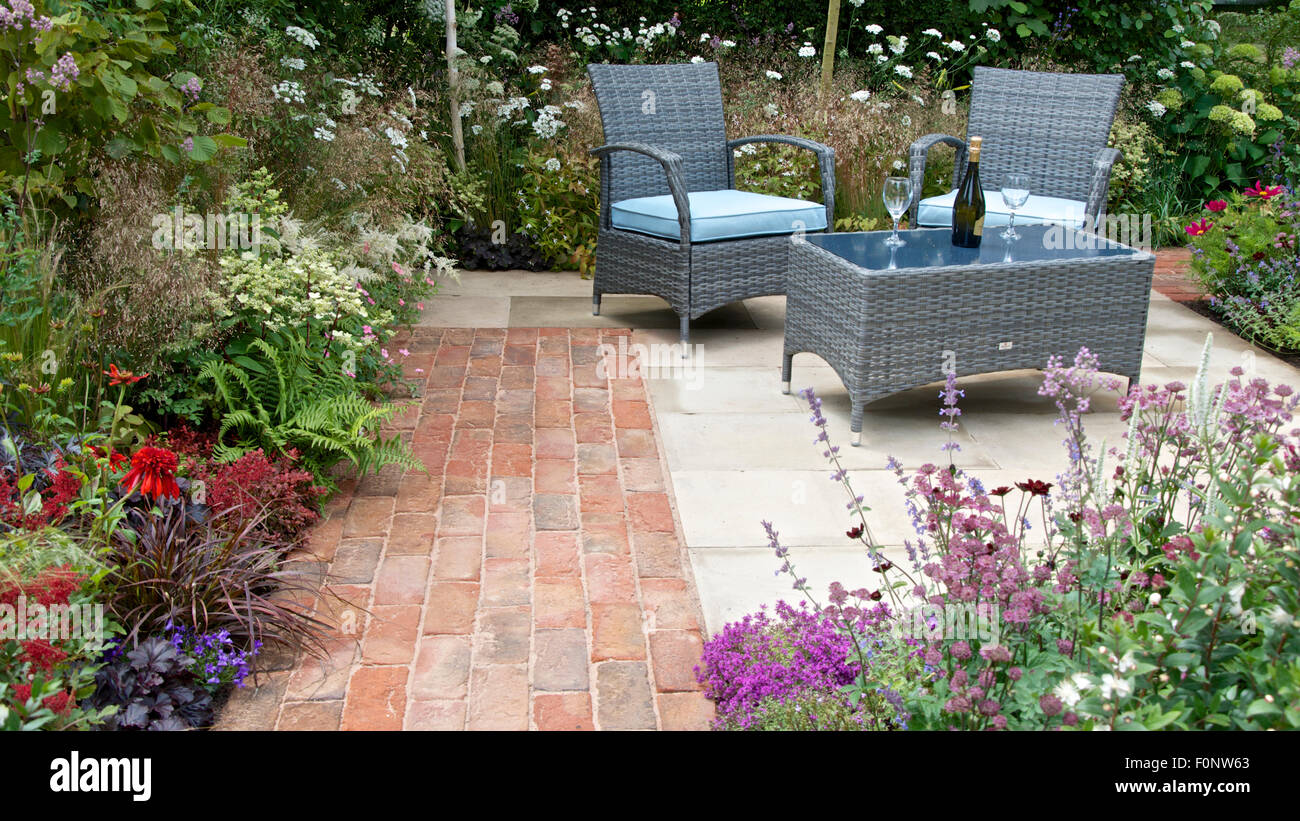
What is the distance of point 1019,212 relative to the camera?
5.03 m

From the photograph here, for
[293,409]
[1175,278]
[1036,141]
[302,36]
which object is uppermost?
[302,36]

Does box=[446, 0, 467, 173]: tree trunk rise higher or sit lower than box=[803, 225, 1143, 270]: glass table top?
higher

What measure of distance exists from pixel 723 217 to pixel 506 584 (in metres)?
2.48

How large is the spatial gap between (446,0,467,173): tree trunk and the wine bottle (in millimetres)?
3286

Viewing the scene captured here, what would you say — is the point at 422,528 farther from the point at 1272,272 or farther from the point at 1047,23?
the point at 1047,23

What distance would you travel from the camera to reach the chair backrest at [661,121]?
18.0ft

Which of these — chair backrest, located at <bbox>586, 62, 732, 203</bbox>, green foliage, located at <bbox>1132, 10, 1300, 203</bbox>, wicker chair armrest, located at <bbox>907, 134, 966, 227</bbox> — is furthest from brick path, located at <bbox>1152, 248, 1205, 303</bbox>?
chair backrest, located at <bbox>586, 62, 732, 203</bbox>

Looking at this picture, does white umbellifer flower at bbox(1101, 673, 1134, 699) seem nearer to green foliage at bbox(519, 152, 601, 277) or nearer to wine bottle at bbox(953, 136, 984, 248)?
wine bottle at bbox(953, 136, 984, 248)

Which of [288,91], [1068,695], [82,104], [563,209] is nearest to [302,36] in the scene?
[288,91]

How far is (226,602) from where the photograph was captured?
2.55 metres

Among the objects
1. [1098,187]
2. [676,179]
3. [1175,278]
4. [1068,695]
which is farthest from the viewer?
[1175,278]

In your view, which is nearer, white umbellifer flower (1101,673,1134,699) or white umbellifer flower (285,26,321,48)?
white umbellifer flower (1101,673,1134,699)

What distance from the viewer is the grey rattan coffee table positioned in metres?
3.93

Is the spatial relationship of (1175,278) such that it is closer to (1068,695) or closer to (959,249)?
(959,249)
